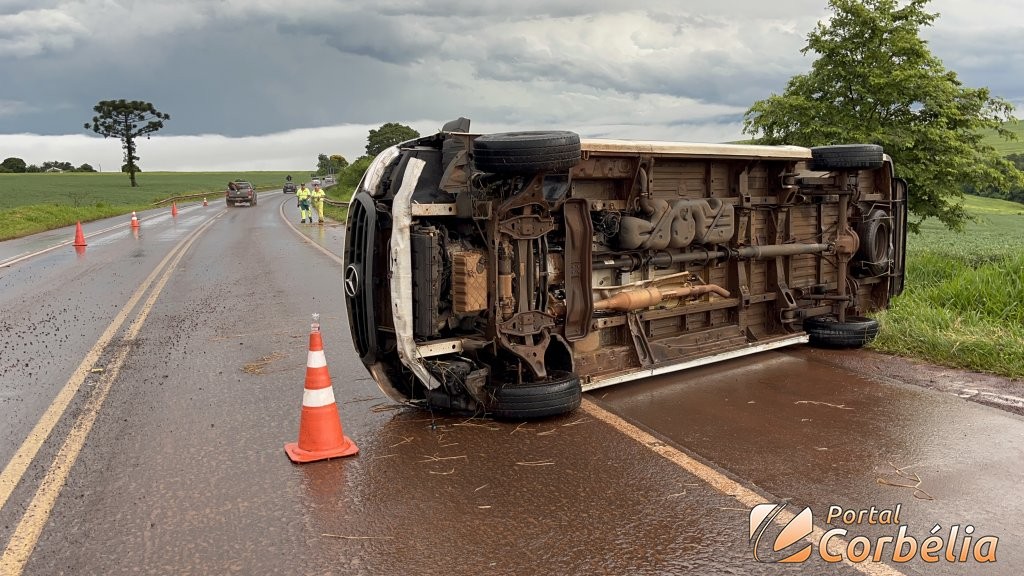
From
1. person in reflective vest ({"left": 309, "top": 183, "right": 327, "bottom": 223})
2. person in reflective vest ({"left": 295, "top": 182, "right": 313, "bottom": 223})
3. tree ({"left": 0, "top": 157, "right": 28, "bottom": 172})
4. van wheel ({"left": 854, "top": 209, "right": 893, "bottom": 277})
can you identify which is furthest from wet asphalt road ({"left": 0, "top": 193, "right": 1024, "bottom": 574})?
tree ({"left": 0, "top": 157, "right": 28, "bottom": 172})

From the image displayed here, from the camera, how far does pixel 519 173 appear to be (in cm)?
505

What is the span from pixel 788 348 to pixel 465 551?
5.04m

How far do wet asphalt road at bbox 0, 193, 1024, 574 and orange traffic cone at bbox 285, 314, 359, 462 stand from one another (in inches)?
4.5

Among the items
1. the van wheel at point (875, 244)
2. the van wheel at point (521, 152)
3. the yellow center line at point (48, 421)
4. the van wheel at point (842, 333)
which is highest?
the van wheel at point (521, 152)

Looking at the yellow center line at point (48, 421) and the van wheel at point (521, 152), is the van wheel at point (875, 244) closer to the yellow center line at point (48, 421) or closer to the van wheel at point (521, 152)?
the van wheel at point (521, 152)

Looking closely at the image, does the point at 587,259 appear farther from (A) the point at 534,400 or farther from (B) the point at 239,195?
(B) the point at 239,195

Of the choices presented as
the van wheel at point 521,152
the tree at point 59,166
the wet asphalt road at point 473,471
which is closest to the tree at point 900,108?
the wet asphalt road at point 473,471

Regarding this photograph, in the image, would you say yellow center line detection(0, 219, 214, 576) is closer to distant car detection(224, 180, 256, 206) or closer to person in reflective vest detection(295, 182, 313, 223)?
person in reflective vest detection(295, 182, 313, 223)

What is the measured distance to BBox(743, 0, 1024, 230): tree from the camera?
14.3 meters

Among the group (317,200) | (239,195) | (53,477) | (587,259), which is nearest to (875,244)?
(587,259)

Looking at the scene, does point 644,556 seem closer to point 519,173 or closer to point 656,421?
point 656,421

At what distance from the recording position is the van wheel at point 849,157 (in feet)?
24.3

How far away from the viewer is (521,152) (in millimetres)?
4980

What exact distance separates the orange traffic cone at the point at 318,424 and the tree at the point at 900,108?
40.8ft
